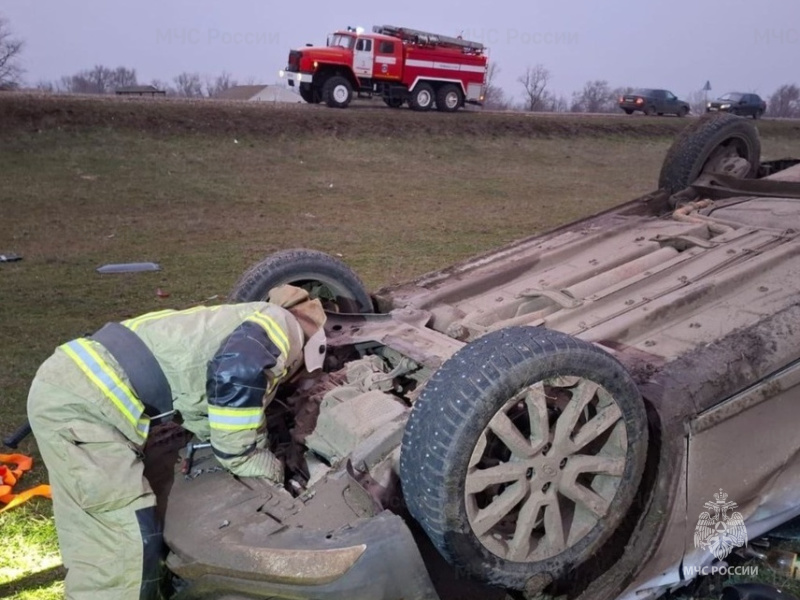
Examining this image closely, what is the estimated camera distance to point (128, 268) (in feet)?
27.0

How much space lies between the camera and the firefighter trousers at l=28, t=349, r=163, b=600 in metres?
2.83

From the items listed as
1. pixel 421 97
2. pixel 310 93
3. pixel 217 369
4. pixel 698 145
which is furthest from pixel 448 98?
pixel 217 369

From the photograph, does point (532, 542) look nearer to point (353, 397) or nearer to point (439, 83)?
point (353, 397)

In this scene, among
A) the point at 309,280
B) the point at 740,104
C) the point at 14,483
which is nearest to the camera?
the point at 14,483

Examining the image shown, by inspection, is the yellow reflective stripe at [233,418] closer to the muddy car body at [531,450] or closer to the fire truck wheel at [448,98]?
the muddy car body at [531,450]

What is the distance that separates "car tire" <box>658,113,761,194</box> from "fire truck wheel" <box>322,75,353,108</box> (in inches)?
567

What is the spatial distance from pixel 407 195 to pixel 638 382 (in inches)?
420

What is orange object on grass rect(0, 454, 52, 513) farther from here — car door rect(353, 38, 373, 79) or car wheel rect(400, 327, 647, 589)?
car door rect(353, 38, 373, 79)

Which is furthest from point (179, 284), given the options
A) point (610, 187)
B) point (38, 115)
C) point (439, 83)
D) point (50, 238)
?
point (439, 83)

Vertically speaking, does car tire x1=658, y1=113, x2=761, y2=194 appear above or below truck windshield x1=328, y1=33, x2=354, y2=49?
below

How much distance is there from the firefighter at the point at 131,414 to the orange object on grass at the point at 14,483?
1180mm

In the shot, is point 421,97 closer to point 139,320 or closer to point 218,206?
point 218,206

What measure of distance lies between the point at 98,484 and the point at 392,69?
57.3 feet

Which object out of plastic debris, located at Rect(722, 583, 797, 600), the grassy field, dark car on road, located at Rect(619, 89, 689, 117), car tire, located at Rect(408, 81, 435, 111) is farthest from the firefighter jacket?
dark car on road, located at Rect(619, 89, 689, 117)
